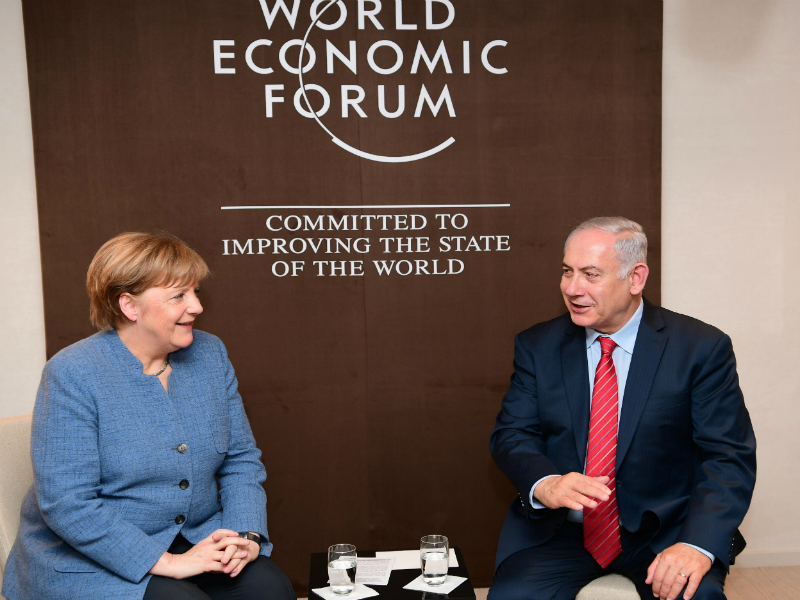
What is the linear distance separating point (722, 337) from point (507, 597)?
1.14 metres

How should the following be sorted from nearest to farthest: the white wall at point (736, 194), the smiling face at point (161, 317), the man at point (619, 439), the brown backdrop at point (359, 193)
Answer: the smiling face at point (161, 317) < the man at point (619, 439) < the brown backdrop at point (359, 193) < the white wall at point (736, 194)

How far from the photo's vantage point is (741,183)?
3.55m

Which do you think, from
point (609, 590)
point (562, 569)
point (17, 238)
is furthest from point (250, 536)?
point (17, 238)

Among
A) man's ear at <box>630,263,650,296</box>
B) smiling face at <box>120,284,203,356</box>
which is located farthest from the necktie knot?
smiling face at <box>120,284,203,356</box>

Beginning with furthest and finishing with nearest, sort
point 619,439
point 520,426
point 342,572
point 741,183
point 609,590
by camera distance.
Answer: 1. point 741,183
2. point 520,426
3. point 619,439
4. point 609,590
5. point 342,572

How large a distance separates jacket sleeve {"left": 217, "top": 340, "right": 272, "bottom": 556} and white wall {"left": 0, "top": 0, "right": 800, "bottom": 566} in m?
1.37

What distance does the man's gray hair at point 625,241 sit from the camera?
2545 millimetres

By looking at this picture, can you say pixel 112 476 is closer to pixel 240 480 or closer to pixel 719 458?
pixel 240 480

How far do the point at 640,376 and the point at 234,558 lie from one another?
1.46 meters

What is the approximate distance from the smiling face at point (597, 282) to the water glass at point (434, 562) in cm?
90

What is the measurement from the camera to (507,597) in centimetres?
238

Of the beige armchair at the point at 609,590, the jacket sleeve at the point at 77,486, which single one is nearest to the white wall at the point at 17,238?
the jacket sleeve at the point at 77,486

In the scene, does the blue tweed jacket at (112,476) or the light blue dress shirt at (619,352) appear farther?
the light blue dress shirt at (619,352)

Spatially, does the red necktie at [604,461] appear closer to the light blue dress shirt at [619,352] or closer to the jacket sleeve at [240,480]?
the light blue dress shirt at [619,352]
